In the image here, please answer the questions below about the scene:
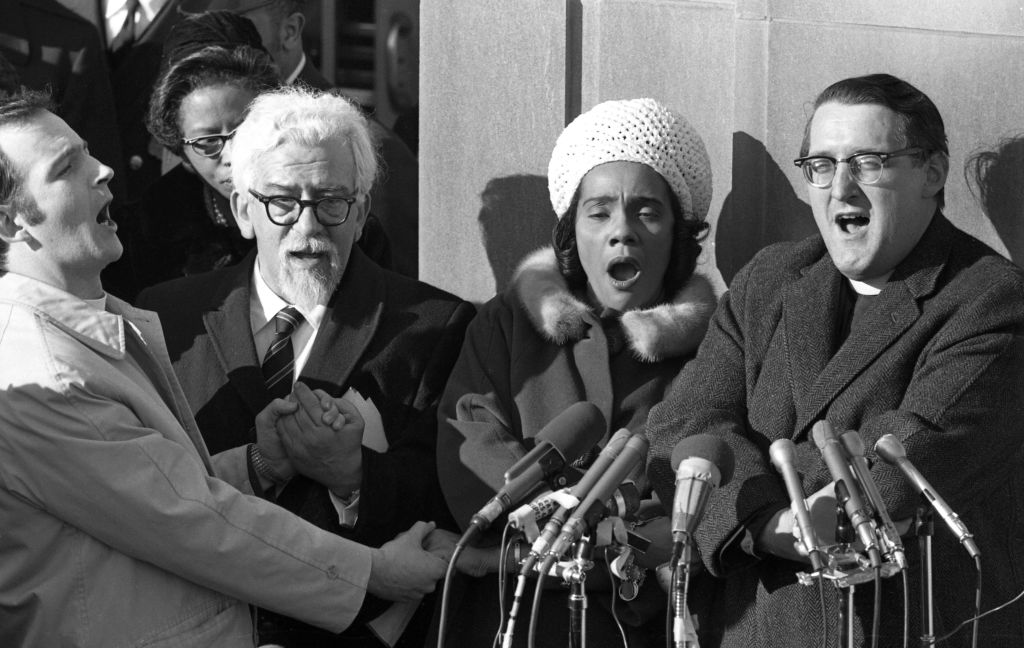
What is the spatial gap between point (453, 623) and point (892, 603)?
1367 mm

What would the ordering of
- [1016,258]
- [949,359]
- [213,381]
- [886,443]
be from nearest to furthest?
[886,443] < [949,359] < [213,381] < [1016,258]

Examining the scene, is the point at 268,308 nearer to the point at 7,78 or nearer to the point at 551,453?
the point at 7,78

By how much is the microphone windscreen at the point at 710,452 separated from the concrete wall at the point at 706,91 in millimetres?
2400

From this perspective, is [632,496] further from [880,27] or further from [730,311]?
[880,27]

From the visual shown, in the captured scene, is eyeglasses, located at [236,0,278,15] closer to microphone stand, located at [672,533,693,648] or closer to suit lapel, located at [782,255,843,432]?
suit lapel, located at [782,255,843,432]

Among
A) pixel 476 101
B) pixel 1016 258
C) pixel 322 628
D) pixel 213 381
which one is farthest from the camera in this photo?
pixel 476 101

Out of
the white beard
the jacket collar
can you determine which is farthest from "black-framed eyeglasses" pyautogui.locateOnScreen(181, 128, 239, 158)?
the jacket collar

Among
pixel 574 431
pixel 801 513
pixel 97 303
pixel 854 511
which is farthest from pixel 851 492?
pixel 97 303

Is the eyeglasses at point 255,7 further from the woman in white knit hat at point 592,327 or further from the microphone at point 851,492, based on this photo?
the microphone at point 851,492

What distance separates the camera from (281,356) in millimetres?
5340

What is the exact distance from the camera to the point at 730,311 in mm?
4926

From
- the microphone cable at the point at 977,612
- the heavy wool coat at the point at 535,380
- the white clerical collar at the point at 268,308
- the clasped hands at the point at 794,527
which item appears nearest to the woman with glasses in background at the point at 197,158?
the white clerical collar at the point at 268,308

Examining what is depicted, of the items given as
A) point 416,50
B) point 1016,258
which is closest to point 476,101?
point 416,50

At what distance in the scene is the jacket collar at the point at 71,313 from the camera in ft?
14.2
